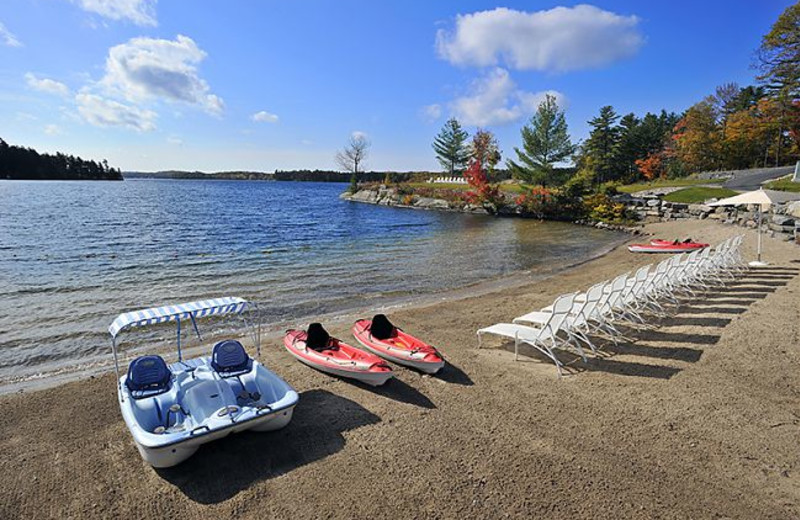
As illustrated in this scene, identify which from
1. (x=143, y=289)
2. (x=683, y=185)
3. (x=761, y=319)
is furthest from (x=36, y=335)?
(x=683, y=185)

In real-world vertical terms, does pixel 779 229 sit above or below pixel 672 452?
above

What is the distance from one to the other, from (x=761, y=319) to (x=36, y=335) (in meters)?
17.3

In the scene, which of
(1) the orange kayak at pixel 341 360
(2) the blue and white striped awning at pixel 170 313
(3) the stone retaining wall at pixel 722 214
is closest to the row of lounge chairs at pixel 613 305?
(1) the orange kayak at pixel 341 360

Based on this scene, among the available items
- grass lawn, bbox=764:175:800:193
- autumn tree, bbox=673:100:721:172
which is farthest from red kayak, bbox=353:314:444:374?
autumn tree, bbox=673:100:721:172

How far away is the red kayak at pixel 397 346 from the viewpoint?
7.36 m

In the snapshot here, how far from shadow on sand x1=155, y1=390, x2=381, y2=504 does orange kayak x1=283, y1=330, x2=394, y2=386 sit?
65cm

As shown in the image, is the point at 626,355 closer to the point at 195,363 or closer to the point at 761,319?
the point at 761,319

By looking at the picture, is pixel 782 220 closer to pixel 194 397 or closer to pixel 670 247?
pixel 670 247

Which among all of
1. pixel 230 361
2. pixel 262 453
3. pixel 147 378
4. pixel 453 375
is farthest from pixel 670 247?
pixel 147 378

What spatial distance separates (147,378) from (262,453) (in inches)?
87.9

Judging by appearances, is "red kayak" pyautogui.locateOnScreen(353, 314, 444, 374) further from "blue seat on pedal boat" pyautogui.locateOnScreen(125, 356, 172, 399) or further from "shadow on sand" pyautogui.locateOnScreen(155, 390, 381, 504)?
"blue seat on pedal boat" pyautogui.locateOnScreen(125, 356, 172, 399)

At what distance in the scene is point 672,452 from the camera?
16.3ft

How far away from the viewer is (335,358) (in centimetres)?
750

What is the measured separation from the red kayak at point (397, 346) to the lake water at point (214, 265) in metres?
4.09
